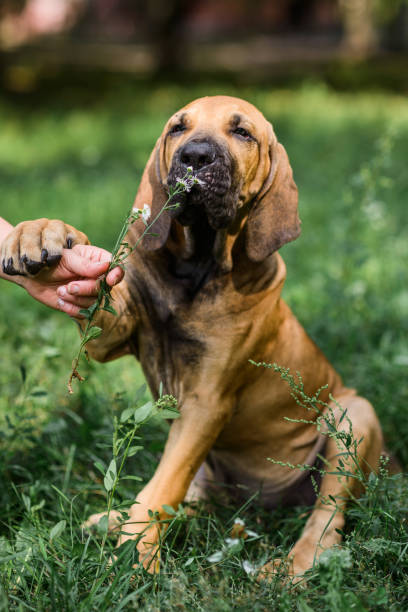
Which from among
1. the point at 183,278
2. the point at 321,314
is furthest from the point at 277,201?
the point at 321,314

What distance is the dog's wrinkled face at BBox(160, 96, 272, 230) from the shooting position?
2418 millimetres

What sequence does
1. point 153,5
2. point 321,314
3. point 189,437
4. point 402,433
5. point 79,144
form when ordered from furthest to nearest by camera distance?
point 153,5 → point 79,144 → point 321,314 → point 402,433 → point 189,437

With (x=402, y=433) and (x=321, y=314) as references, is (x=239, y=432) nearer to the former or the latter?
(x=402, y=433)

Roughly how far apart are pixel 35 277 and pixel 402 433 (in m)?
2.10

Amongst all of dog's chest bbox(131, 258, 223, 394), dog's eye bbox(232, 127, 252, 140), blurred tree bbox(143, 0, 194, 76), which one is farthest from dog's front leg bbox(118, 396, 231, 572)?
blurred tree bbox(143, 0, 194, 76)

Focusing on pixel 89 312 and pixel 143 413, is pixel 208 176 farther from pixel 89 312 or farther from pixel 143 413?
pixel 143 413

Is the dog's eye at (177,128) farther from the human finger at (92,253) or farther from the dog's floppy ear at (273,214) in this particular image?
the human finger at (92,253)

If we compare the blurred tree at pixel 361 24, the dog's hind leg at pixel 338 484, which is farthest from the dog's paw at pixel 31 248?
the blurred tree at pixel 361 24

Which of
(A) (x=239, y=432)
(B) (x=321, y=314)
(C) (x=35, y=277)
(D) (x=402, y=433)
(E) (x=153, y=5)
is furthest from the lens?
(E) (x=153, y=5)

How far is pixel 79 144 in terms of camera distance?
962 centimetres

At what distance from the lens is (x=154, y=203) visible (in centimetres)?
264

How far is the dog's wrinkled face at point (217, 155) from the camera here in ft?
7.93

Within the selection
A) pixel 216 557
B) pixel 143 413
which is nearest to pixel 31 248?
pixel 143 413

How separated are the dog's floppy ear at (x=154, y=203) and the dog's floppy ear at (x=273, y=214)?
0.32m
